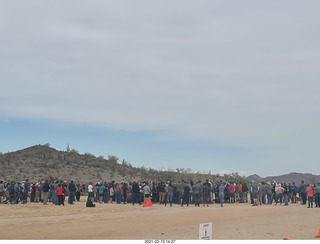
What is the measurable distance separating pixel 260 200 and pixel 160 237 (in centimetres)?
1856

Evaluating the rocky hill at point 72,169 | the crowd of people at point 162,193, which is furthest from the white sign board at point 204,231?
the rocky hill at point 72,169

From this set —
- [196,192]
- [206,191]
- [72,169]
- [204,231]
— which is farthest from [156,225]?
[72,169]

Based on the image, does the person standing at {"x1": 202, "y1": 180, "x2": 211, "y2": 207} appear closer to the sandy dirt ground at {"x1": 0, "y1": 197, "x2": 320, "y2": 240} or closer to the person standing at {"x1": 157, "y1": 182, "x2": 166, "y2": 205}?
the person standing at {"x1": 157, "y1": 182, "x2": 166, "y2": 205}

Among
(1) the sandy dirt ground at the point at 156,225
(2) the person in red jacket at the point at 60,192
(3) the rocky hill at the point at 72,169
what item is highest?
(3) the rocky hill at the point at 72,169

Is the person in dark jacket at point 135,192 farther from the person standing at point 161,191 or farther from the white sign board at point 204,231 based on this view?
the white sign board at point 204,231

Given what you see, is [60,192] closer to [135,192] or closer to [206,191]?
[135,192]

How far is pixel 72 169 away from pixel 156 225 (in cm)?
4696

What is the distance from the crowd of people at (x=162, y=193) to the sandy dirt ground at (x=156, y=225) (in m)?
4.56

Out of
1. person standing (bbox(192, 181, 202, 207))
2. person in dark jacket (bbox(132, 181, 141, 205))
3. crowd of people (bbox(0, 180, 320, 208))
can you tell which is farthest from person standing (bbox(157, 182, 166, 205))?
person standing (bbox(192, 181, 202, 207))

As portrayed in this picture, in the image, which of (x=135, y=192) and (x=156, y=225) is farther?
(x=135, y=192)

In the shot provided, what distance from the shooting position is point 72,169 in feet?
216

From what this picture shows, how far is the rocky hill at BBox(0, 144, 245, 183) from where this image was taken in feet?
206

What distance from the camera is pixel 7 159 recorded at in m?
66.7

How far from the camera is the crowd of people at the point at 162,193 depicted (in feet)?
105
